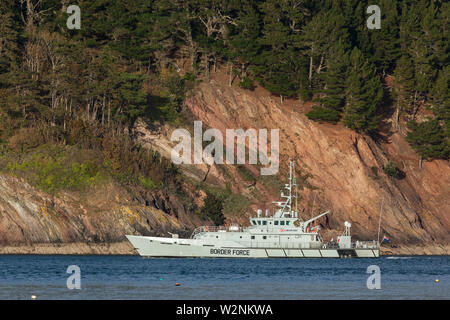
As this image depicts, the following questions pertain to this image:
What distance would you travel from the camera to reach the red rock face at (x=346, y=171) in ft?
400

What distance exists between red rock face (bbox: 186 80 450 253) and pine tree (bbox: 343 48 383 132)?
2.25 metres

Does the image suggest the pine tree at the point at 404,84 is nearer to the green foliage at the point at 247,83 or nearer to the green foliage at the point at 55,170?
the green foliage at the point at 247,83

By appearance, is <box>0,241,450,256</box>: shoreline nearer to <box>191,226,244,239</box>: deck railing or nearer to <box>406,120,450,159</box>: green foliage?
<box>191,226,244,239</box>: deck railing

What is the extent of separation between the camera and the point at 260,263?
9406 centimetres

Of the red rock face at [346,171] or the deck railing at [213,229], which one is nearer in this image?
the deck railing at [213,229]

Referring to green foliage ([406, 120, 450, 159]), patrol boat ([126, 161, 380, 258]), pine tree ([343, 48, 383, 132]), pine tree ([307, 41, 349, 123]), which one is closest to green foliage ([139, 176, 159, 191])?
patrol boat ([126, 161, 380, 258])

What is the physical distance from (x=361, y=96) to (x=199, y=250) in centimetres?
3759

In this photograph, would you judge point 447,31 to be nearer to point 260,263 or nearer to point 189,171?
point 189,171

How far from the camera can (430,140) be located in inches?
5148

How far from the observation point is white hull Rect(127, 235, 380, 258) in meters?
98.3

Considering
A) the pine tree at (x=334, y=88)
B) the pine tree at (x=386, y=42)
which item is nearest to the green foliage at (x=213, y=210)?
the pine tree at (x=334, y=88)

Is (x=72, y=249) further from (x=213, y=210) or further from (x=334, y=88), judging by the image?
(x=334, y=88)

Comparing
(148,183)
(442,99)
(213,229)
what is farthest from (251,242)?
(442,99)

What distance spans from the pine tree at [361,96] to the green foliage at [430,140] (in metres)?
7.09
